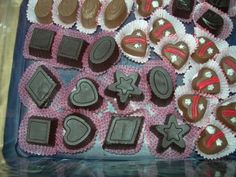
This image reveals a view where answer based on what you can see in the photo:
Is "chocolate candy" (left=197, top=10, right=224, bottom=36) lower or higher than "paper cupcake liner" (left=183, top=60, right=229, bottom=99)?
higher

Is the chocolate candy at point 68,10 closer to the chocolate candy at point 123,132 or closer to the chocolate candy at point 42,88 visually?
the chocolate candy at point 42,88

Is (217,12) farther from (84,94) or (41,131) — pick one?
(41,131)

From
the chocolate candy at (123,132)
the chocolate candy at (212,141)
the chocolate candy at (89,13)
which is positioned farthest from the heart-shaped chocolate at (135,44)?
the chocolate candy at (212,141)

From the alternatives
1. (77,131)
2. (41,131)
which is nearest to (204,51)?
(77,131)

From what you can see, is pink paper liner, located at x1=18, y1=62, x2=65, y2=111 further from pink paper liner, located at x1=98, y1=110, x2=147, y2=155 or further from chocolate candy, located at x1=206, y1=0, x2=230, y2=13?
chocolate candy, located at x1=206, y1=0, x2=230, y2=13

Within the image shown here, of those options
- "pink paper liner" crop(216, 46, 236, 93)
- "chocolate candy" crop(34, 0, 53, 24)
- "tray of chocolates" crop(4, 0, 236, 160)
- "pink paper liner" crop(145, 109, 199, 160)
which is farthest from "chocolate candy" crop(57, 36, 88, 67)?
"pink paper liner" crop(216, 46, 236, 93)

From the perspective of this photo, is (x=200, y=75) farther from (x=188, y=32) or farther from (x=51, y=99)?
(x=51, y=99)
